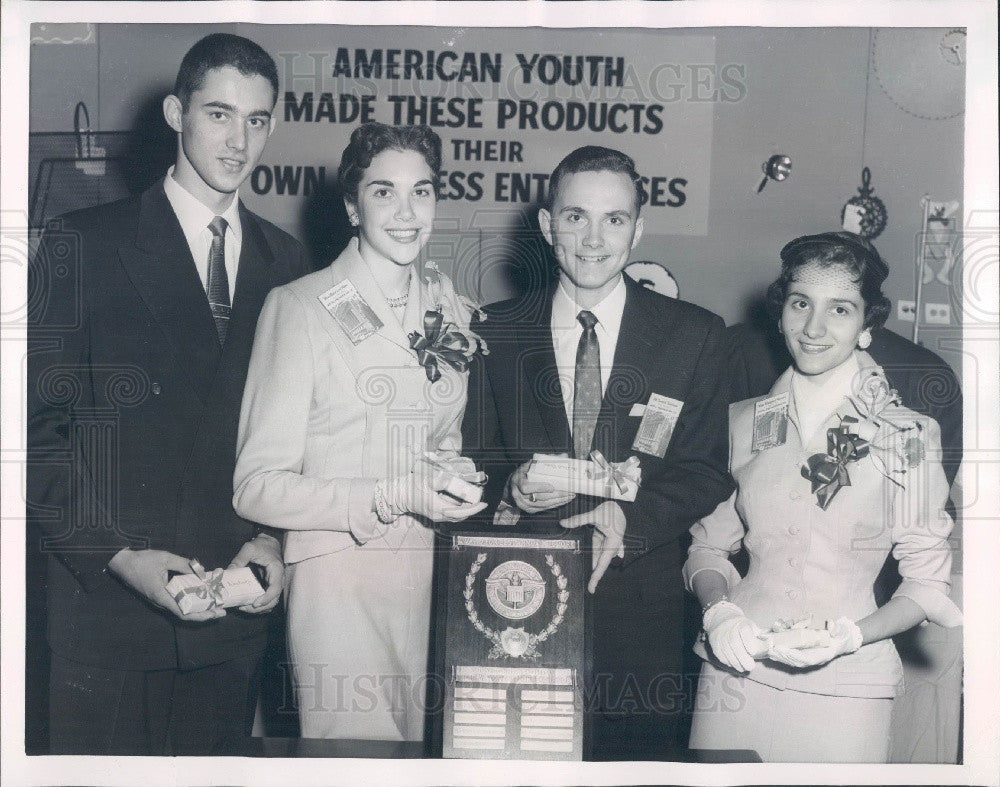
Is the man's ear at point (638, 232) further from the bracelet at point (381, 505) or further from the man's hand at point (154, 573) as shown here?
the man's hand at point (154, 573)

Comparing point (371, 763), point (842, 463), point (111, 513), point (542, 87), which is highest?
point (542, 87)

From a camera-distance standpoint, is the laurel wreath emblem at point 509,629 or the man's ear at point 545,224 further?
the man's ear at point 545,224

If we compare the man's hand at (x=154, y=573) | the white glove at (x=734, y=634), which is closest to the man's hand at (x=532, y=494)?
the white glove at (x=734, y=634)

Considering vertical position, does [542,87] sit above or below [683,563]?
above

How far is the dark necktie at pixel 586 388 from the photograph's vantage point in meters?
2.19

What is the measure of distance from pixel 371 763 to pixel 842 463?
1319 mm

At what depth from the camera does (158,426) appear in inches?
85.3

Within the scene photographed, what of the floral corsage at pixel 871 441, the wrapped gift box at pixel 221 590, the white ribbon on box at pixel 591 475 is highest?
the floral corsage at pixel 871 441

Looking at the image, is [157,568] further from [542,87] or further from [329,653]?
[542,87]

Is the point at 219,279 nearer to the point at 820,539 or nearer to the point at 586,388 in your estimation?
the point at 586,388

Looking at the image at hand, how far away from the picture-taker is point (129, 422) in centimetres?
218

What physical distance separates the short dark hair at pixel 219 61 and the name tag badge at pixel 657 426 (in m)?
1.17

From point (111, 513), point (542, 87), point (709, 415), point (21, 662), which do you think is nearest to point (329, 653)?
point (111, 513)

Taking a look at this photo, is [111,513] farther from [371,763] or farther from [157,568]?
[371,763]
